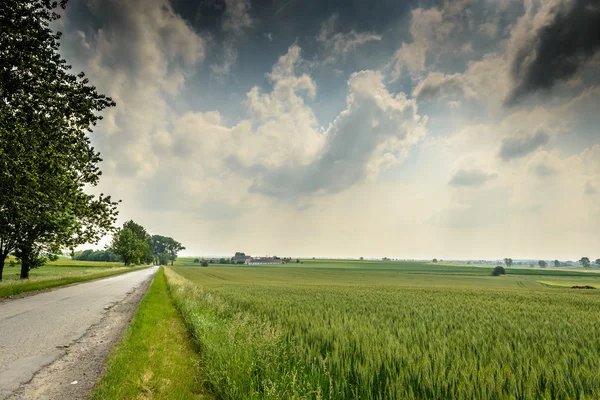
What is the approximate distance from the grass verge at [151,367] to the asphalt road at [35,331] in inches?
59.2

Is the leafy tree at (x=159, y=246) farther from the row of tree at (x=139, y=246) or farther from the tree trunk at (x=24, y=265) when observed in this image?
the tree trunk at (x=24, y=265)

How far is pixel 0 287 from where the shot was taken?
16312mm

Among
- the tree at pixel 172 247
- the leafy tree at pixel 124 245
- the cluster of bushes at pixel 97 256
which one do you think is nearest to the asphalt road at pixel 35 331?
the leafy tree at pixel 124 245

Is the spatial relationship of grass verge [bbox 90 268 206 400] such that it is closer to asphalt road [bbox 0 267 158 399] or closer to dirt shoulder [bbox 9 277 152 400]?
dirt shoulder [bbox 9 277 152 400]

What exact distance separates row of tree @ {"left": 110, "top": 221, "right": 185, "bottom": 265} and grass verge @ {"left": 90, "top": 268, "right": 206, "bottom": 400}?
705 inches

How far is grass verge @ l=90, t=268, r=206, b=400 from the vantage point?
4.97 metres

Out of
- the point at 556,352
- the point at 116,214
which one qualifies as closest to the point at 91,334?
the point at 556,352

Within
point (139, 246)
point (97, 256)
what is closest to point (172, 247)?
point (97, 256)

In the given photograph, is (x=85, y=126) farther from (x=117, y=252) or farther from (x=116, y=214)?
(x=117, y=252)

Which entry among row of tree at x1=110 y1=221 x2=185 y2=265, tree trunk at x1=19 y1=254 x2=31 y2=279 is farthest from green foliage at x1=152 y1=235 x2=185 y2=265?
tree trunk at x1=19 y1=254 x2=31 y2=279

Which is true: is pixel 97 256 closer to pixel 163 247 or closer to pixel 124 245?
pixel 163 247

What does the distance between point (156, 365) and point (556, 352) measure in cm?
874

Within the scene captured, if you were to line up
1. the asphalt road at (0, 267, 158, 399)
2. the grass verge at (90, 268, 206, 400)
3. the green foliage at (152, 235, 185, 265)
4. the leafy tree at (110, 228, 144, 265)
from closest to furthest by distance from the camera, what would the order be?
the grass verge at (90, 268, 206, 400), the asphalt road at (0, 267, 158, 399), the leafy tree at (110, 228, 144, 265), the green foliage at (152, 235, 185, 265)

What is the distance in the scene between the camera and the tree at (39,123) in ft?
45.7
